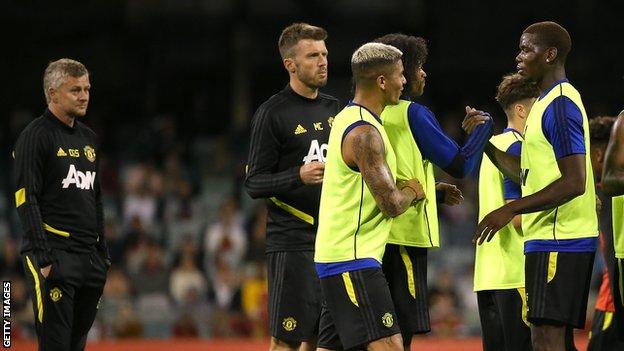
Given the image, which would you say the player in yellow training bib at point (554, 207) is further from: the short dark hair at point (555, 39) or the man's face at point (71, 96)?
the man's face at point (71, 96)

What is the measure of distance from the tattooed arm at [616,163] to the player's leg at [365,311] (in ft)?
4.73

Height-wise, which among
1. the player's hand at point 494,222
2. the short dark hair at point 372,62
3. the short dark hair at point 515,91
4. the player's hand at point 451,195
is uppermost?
the short dark hair at point 372,62

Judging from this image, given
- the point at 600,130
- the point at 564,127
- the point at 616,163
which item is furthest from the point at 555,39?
the point at 600,130

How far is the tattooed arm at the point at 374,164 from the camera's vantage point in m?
5.55

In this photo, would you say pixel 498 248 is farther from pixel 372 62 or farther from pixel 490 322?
pixel 372 62

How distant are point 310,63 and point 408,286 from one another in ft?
5.57

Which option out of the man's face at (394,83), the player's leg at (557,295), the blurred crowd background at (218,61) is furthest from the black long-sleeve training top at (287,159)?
the blurred crowd background at (218,61)

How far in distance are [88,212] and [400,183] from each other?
2.30 meters

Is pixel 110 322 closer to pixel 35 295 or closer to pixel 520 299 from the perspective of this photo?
pixel 35 295

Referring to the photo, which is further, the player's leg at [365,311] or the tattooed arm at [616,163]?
the tattooed arm at [616,163]

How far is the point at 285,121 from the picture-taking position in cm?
701

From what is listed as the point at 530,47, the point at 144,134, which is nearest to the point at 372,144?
the point at 530,47

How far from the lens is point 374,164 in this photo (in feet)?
18.2

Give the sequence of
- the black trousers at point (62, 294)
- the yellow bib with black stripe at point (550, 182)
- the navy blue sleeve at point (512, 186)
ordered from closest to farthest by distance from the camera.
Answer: the yellow bib with black stripe at point (550, 182) → the navy blue sleeve at point (512, 186) → the black trousers at point (62, 294)
